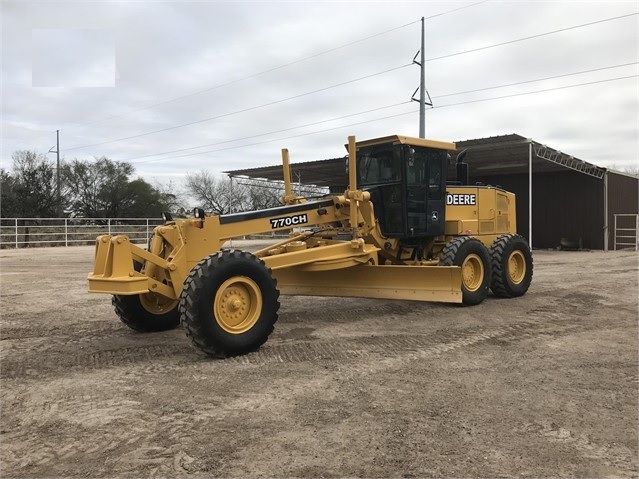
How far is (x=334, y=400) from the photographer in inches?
175

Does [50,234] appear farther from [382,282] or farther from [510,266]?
[510,266]

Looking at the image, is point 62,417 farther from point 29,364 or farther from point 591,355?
point 591,355

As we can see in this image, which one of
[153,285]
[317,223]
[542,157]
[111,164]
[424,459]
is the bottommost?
[424,459]

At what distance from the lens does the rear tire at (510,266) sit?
9.68 metres

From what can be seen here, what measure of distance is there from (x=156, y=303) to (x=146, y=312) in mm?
184

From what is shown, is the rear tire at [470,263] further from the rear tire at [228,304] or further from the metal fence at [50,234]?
the metal fence at [50,234]

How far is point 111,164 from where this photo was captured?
47.8 metres

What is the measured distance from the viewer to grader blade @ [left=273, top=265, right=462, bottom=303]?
7.99 meters

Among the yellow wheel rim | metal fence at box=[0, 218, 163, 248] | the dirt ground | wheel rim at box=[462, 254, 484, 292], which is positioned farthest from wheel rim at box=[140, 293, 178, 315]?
metal fence at box=[0, 218, 163, 248]

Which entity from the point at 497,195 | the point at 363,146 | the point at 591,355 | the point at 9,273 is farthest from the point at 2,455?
the point at 9,273

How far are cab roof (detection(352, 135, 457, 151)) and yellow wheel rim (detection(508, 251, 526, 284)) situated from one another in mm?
2538

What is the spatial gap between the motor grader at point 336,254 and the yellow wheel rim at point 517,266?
0.02 meters

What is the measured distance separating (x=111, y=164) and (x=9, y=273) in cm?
3513

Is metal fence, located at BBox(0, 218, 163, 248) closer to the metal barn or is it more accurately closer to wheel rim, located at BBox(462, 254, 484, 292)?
the metal barn
